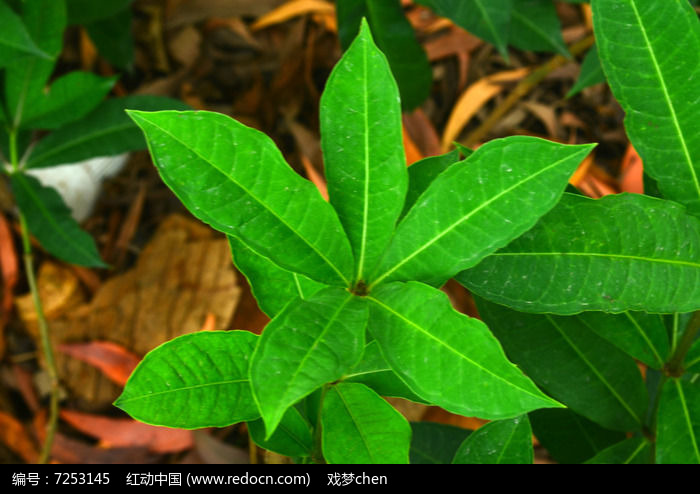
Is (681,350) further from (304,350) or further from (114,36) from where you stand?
(114,36)

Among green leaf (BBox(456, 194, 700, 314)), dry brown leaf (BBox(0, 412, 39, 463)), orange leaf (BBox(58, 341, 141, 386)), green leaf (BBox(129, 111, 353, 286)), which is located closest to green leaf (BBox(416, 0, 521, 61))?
green leaf (BBox(456, 194, 700, 314))

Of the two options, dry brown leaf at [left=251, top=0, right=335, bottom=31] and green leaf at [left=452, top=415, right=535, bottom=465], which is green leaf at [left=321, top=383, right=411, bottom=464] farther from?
dry brown leaf at [left=251, top=0, right=335, bottom=31]

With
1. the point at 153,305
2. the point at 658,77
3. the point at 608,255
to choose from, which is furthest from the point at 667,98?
the point at 153,305

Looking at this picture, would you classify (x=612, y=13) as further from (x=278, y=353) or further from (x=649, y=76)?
(x=278, y=353)

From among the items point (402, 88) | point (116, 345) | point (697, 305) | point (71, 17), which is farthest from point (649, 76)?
point (116, 345)

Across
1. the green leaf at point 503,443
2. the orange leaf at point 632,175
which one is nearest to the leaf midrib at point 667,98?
the green leaf at point 503,443

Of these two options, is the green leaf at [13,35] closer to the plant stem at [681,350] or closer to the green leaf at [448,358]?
the green leaf at [448,358]
